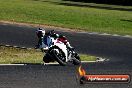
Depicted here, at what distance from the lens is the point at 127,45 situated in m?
28.8

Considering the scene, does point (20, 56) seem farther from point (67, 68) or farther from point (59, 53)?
point (67, 68)

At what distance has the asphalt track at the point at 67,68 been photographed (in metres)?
14.9

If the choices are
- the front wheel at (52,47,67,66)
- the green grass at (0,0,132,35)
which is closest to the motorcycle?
the front wheel at (52,47,67,66)

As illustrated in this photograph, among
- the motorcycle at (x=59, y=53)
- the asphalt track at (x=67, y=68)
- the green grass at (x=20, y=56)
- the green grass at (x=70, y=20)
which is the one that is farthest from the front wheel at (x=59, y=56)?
the green grass at (x=70, y=20)

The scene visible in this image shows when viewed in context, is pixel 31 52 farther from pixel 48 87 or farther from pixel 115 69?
pixel 48 87

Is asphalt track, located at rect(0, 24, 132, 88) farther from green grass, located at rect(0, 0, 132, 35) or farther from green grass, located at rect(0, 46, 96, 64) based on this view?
green grass, located at rect(0, 0, 132, 35)

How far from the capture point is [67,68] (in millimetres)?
18156

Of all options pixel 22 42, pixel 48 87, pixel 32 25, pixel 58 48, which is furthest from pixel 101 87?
pixel 32 25

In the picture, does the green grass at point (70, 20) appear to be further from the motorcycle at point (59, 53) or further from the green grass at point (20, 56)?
the motorcycle at point (59, 53)

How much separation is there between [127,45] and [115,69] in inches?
429

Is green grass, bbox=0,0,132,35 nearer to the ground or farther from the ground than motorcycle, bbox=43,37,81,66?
nearer to the ground

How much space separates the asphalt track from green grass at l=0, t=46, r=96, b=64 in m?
1.63

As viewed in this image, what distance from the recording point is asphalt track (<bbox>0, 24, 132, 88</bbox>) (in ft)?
48.8

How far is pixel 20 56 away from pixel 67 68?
4675 mm
